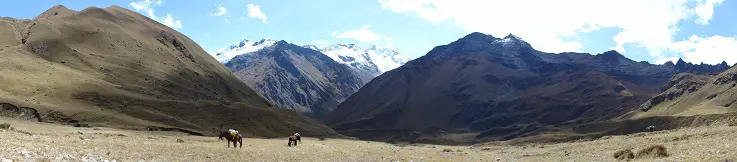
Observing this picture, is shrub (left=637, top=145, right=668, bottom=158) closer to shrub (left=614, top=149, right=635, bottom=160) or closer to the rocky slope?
shrub (left=614, top=149, right=635, bottom=160)

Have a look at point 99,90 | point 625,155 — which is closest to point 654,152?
point 625,155

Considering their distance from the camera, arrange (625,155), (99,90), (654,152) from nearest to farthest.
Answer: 1. (654,152)
2. (625,155)
3. (99,90)

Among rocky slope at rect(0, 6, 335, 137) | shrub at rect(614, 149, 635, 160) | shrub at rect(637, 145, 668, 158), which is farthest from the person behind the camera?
rocky slope at rect(0, 6, 335, 137)

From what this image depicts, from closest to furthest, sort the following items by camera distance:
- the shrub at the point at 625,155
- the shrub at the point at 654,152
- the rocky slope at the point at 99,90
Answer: the shrub at the point at 654,152, the shrub at the point at 625,155, the rocky slope at the point at 99,90

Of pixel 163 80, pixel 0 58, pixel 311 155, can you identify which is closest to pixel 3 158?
pixel 311 155

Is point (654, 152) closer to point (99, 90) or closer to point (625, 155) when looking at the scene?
point (625, 155)

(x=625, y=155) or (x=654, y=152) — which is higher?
(x=654, y=152)

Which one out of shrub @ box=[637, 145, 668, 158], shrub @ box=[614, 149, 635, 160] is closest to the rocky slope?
shrub @ box=[614, 149, 635, 160]

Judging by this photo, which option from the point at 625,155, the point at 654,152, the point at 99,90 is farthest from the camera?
the point at 99,90

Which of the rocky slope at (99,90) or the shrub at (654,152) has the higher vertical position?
the rocky slope at (99,90)

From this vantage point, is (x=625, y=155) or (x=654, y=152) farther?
(x=625, y=155)

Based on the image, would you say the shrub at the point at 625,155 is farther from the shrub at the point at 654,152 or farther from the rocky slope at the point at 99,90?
the rocky slope at the point at 99,90

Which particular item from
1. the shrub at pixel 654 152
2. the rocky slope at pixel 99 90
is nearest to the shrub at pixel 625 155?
the shrub at pixel 654 152

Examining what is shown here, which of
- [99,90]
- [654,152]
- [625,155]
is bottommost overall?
[625,155]
